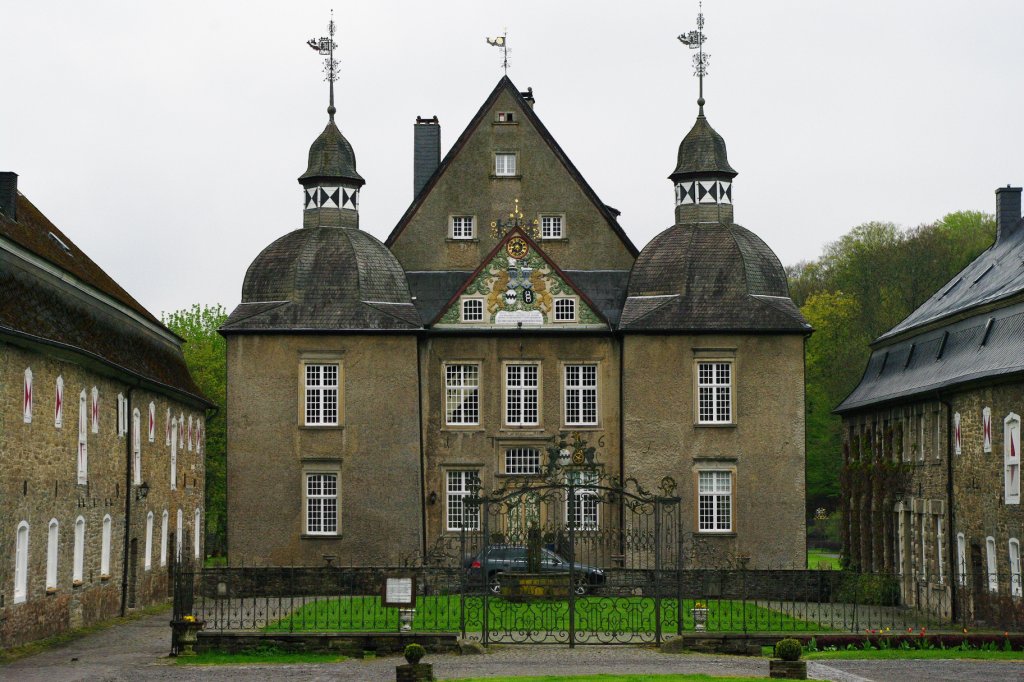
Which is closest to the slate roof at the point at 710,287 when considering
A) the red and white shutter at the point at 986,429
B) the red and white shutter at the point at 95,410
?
the red and white shutter at the point at 986,429

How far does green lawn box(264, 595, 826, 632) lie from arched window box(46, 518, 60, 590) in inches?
161

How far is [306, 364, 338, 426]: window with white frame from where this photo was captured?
144 ft

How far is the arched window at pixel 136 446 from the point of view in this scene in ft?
127

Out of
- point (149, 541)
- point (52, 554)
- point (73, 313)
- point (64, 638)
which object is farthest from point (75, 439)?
point (149, 541)

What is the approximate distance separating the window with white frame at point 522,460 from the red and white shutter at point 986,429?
14.4 metres

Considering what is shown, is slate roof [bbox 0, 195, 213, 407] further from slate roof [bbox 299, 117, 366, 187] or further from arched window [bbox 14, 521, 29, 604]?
slate roof [bbox 299, 117, 366, 187]

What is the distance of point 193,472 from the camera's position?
163 ft

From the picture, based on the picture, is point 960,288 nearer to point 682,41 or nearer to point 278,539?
point 682,41

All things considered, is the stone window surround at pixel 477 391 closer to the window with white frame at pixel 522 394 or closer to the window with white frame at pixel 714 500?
the window with white frame at pixel 522 394

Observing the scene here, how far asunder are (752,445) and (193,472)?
17.1m

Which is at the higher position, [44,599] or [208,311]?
[208,311]

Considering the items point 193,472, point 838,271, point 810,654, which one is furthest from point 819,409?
point 810,654

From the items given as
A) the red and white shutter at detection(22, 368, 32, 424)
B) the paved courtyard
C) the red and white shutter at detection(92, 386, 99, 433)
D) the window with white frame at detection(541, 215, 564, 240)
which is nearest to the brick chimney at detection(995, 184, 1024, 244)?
the window with white frame at detection(541, 215, 564, 240)

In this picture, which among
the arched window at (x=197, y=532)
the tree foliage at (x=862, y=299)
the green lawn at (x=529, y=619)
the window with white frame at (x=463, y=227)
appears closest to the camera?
the green lawn at (x=529, y=619)
